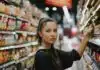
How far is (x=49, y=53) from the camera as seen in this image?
2.08 metres

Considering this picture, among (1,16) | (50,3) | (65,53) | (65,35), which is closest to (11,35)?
(1,16)

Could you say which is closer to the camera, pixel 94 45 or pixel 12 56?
pixel 94 45

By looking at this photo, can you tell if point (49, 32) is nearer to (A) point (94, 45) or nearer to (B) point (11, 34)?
(A) point (94, 45)

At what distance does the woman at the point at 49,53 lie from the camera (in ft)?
6.77

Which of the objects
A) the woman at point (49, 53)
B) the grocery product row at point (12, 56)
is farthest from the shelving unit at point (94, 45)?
the grocery product row at point (12, 56)

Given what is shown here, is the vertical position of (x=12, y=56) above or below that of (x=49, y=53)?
below

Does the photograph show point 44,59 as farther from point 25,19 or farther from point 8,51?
point 25,19

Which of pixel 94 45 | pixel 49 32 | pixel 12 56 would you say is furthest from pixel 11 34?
pixel 49 32

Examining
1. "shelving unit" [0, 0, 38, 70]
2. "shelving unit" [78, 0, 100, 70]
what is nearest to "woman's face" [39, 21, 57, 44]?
"shelving unit" [78, 0, 100, 70]

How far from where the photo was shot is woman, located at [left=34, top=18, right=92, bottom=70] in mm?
2062

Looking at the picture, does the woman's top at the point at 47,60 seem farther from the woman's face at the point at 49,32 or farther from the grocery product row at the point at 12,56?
the grocery product row at the point at 12,56

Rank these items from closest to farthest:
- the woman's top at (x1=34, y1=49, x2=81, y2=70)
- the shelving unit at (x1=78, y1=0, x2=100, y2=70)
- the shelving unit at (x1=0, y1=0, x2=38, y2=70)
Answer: the woman's top at (x1=34, y1=49, x2=81, y2=70)
the shelving unit at (x1=78, y1=0, x2=100, y2=70)
the shelving unit at (x1=0, y1=0, x2=38, y2=70)

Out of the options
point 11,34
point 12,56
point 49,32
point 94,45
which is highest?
point 49,32

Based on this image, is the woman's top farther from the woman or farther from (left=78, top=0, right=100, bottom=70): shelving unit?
(left=78, top=0, right=100, bottom=70): shelving unit
